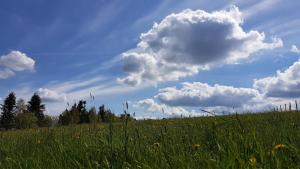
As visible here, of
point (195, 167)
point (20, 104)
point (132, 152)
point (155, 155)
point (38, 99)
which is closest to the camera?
point (195, 167)

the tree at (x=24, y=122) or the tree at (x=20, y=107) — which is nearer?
the tree at (x=24, y=122)

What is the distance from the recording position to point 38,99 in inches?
4252

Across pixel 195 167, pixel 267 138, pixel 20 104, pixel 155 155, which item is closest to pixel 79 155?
pixel 155 155

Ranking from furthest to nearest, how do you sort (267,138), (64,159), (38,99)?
(38,99)
(267,138)
(64,159)

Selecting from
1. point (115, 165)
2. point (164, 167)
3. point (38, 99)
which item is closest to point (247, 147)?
point (164, 167)

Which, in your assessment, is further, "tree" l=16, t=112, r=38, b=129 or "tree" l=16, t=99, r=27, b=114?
"tree" l=16, t=99, r=27, b=114

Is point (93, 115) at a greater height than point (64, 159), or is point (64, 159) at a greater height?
point (93, 115)

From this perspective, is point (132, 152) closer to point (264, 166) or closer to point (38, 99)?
point (264, 166)

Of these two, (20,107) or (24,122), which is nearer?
(24,122)

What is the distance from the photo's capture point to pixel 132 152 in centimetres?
510

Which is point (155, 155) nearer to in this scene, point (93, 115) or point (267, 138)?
point (267, 138)

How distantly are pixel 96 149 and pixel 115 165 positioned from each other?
1.02m

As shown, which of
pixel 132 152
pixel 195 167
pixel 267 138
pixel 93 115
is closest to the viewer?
pixel 195 167

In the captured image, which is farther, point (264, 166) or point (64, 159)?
point (64, 159)
